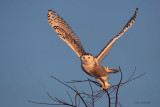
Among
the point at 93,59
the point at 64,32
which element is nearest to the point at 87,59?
the point at 93,59

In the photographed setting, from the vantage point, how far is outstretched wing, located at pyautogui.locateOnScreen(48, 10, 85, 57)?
3.97 ft

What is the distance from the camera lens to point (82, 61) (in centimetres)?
111

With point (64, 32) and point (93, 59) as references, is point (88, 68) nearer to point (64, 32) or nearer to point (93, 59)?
point (93, 59)

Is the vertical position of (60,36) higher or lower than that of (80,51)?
higher

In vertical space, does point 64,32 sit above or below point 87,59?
above

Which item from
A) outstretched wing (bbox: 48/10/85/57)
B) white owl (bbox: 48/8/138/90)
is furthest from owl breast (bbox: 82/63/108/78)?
outstretched wing (bbox: 48/10/85/57)

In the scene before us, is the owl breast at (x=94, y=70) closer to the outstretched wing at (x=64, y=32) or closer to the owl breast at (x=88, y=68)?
the owl breast at (x=88, y=68)

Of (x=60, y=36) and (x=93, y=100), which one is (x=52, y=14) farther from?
(x=93, y=100)

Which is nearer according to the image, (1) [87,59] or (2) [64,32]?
(1) [87,59]

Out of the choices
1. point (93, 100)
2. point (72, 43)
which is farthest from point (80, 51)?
point (93, 100)

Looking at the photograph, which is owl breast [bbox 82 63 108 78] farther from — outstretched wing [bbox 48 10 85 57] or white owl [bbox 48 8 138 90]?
outstretched wing [bbox 48 10 85 57]

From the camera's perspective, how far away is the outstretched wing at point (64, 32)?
Result: 121 centimetres

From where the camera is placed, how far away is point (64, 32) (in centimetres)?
130

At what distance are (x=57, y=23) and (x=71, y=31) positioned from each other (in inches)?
5.3
